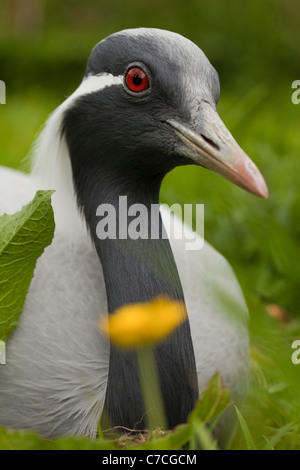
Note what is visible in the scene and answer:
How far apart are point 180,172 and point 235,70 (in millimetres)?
4098

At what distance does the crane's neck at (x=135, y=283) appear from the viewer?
2512 mm

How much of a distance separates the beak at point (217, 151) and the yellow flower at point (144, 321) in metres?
0.51

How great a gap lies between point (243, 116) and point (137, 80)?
2.82 meters

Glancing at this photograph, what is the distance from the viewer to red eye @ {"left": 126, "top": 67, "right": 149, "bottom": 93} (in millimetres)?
2482

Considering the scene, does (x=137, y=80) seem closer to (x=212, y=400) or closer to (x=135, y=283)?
(x=135, y=283)

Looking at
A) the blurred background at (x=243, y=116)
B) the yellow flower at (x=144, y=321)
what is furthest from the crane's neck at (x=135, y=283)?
the blurred background at (x=243, y=116)

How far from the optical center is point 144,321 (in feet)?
8.11

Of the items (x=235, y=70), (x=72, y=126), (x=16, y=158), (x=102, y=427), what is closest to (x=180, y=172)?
(x=16, y=158)

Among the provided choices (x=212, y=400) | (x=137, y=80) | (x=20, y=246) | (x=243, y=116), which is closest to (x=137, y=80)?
(x=137, y=80)

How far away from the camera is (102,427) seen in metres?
2.56

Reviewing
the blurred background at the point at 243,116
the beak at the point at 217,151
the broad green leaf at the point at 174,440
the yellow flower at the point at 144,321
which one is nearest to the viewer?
the broad green leaf at the point at 174,440

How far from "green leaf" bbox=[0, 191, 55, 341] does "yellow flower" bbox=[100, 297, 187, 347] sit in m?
0.32

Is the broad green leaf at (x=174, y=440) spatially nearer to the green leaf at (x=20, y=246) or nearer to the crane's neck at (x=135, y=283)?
the crane's neck at (x=135, y=283)
